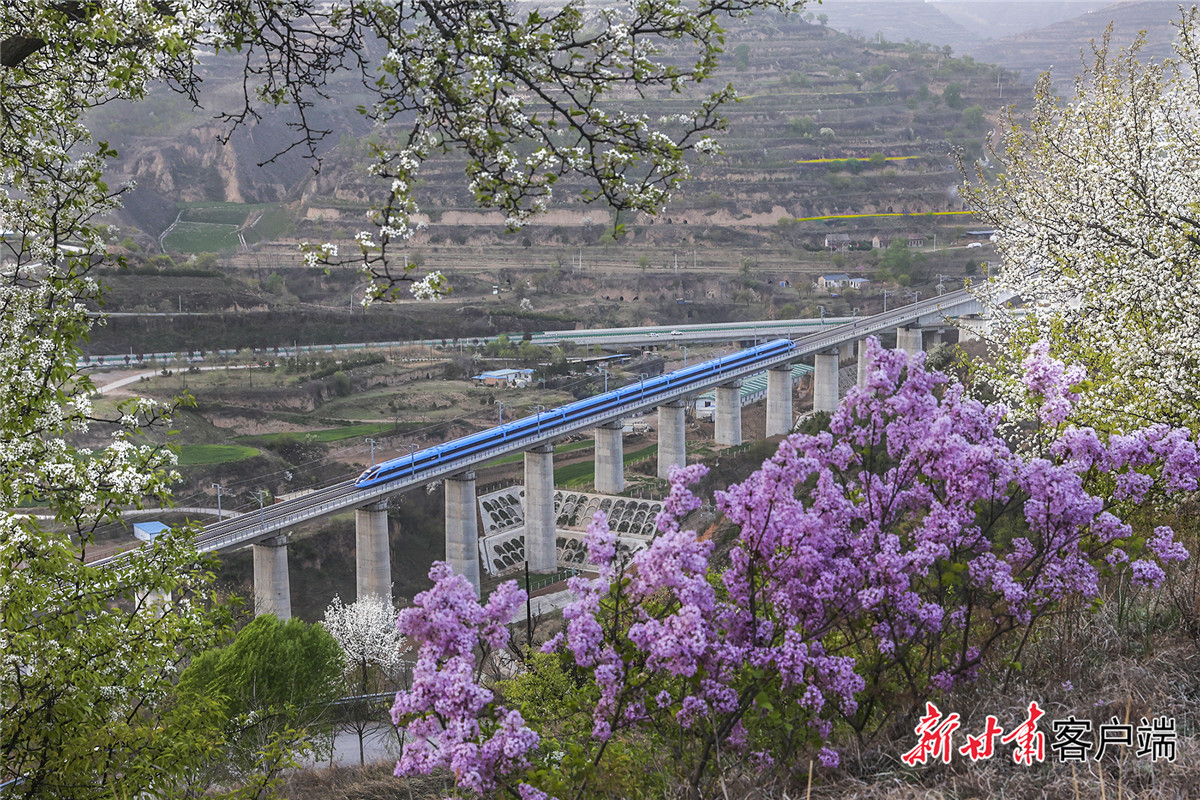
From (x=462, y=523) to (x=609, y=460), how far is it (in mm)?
14348

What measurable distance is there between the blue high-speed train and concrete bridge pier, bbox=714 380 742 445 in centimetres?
248

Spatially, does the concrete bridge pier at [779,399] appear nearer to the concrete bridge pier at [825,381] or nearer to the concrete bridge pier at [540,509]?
the concrete bridge pier at [825,381]

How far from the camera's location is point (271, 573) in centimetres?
4184

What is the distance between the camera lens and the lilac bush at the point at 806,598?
14.1 ft

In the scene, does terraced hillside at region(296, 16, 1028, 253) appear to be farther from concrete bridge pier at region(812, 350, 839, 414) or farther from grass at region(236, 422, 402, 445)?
grass at region(236, 422, 402, 445)

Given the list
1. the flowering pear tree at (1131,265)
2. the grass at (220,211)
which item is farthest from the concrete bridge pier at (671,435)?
the grass at (220,211)

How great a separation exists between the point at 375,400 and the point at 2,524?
72.0 metres

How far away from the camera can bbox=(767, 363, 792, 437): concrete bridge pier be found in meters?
75.1

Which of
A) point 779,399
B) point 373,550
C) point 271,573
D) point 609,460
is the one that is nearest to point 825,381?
point 779,399

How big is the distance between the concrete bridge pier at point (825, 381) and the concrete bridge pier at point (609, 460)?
79.9 ft

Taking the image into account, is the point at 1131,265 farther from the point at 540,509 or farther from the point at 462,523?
the point at 540,509

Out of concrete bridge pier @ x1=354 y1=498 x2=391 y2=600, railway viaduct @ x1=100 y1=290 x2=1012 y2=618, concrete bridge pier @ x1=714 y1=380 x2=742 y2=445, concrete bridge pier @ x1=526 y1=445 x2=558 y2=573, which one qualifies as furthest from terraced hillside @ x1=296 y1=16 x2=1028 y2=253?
concrete bridge pier @ x1=354 y1=498 x2=391 y2=600

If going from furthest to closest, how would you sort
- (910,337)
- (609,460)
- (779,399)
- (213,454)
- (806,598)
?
(910,337) < (779,399) < (213,454) < (609,460) < (806,598)

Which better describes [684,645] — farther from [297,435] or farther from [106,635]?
[297,435]
